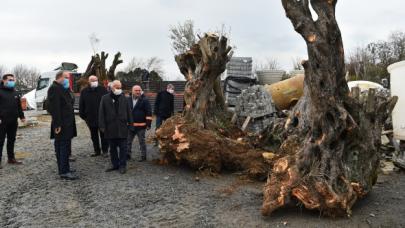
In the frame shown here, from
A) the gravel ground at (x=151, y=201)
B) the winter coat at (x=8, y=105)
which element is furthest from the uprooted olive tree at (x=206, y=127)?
the winter coat at (x=8, y=105)

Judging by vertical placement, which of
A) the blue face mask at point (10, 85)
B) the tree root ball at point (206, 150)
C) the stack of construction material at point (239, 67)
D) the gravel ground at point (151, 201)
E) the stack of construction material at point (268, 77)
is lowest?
the gravel ground at point (151, 201)

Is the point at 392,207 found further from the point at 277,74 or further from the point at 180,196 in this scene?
the point at 277,74

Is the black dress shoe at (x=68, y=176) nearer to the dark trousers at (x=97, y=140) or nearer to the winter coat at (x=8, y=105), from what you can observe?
the winter coat at (x=8, y=105)

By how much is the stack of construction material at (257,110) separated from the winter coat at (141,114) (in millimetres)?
2735

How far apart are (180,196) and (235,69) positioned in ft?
34.4

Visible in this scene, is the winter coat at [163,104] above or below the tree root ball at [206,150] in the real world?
above

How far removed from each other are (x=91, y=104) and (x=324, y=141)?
528 cm

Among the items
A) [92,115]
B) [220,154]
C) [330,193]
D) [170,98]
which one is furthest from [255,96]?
[330,193]

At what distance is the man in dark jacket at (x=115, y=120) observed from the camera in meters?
8.23

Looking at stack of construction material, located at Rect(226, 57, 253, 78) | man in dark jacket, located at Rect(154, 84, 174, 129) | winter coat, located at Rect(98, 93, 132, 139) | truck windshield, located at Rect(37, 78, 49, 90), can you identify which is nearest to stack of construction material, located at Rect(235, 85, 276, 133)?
man in dark jacket, located at Rect(154, 84, 174, 129)

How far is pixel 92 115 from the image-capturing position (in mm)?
9531

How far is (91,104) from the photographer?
375 inches

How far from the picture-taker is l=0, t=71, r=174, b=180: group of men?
7.66m

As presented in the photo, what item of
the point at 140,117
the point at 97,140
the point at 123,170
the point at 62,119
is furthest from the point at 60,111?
the point at 97,140
